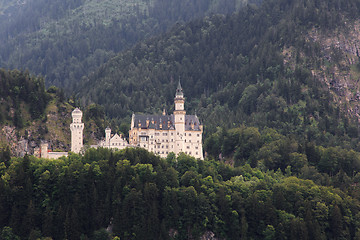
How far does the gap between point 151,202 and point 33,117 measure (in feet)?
173

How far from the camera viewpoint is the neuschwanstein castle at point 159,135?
161000 millimetres

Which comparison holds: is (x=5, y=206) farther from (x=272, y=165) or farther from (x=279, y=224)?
(x=272, y=165)

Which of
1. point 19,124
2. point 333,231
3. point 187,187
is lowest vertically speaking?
point 333,231

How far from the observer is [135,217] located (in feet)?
455

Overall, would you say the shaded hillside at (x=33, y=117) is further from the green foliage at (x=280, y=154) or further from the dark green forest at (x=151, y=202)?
the green foliage at (x=280, y=154)

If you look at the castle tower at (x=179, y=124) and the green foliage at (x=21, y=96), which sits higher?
the green foliage at (x=21, y=96)

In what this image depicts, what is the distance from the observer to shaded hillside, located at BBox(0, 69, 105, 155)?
174250mm

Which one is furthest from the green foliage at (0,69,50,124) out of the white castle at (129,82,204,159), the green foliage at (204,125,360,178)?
the green foliage at (204,125,360,178)

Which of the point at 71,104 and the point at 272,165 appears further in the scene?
the point at 71,104

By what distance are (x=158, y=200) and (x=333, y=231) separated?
123 feet

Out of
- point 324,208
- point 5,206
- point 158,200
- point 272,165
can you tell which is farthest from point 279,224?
point 5,206

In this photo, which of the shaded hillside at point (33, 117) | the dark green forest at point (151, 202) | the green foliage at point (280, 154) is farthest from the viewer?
the green foliage at point (280, 154)

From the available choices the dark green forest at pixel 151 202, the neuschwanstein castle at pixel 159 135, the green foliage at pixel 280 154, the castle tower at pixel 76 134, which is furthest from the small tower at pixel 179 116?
the green foliage at pixel 280 154

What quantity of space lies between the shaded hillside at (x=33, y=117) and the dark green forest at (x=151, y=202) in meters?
26.1
